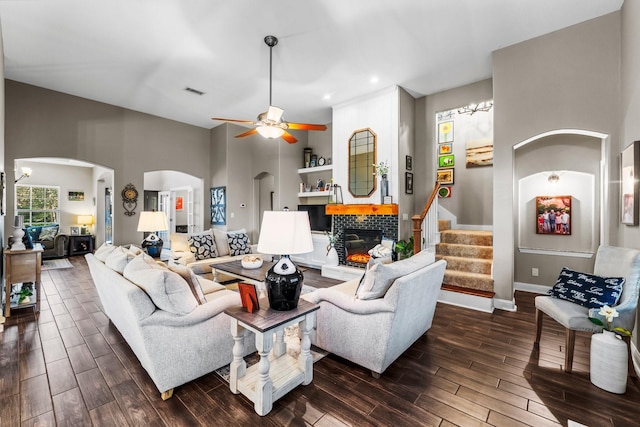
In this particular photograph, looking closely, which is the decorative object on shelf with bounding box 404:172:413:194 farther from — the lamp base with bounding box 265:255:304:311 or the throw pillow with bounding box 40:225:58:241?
the throw pillow with bounding box 40:225:58:241

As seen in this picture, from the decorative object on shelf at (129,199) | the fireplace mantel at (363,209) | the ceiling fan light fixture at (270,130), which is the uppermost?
the ceiling fan light fixture at (270,130)

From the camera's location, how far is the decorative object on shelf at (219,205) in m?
6.92

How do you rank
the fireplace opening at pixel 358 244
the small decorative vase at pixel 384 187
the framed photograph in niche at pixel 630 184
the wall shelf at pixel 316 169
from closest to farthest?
the framed photograph in niche at pixel 630 184, the small decorative vase at pixel 384 187, the fireplace opening at pixel 358 244, the wall shelf at pixel 316 169

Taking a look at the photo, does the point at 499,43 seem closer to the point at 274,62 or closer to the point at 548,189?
the point at 548,189

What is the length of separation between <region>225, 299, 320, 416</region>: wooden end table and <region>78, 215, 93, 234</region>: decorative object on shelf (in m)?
9.90

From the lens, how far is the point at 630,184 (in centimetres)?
260

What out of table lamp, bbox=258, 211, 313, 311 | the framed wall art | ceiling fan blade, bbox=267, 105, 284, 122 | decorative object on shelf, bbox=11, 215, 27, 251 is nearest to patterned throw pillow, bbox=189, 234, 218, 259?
decorative object on shelf, bbox=11, 215, 27, 251

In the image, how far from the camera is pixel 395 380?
2.22 metres

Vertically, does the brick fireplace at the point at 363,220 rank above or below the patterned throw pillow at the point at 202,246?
above

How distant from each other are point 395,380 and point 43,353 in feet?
10.2

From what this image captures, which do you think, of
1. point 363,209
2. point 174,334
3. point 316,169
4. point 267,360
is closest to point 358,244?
point 363,209

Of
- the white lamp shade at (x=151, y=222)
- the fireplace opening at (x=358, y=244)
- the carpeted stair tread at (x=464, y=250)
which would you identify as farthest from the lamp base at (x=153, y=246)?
the carpeted stair tread at (x=464, y=250)

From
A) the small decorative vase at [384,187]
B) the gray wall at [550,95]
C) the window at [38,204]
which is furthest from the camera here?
the window at [38,204]

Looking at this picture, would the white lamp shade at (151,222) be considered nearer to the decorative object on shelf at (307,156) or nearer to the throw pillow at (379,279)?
the throw pillow at (379,279)
